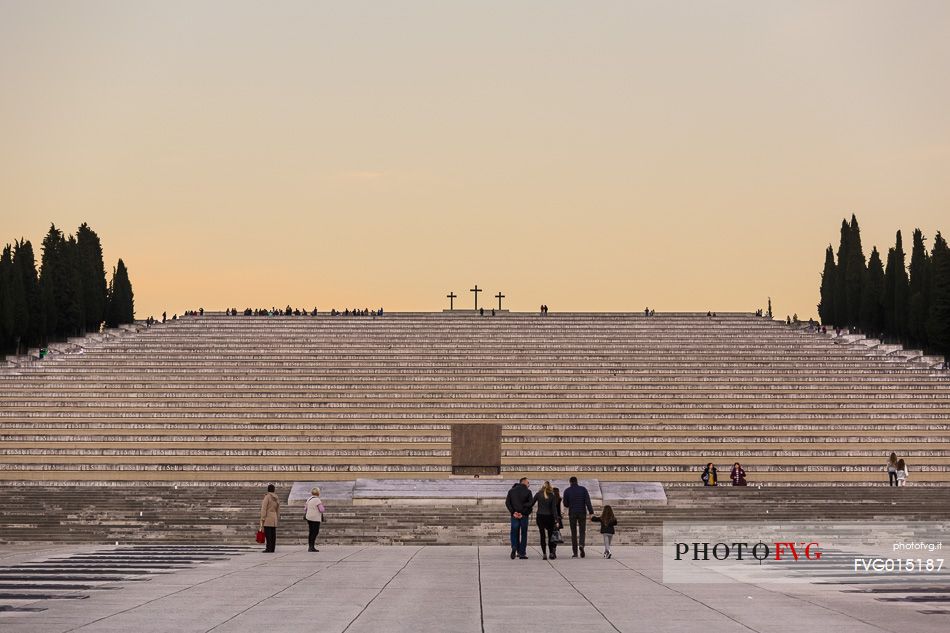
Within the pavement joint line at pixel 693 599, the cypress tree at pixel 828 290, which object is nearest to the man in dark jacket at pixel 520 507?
the pavement joint line at pixel 693 599

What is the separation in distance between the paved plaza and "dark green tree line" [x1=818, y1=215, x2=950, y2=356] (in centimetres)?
5216

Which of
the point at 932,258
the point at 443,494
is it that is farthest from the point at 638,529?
the point at 932,258

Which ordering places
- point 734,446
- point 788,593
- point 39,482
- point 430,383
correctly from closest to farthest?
point 788,593 < point 39,482 < point 734,446 < point 430,383

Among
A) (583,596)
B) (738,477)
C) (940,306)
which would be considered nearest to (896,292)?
(940,306)

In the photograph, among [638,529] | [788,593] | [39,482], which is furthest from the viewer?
[39,482]

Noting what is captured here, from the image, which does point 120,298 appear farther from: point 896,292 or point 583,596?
point 583,596

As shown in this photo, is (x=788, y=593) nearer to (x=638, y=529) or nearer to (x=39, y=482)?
(x=638, y=529)

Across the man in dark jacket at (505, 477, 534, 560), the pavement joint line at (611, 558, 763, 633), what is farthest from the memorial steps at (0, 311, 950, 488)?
the pavement joint line at (611, 558, 763, 633)

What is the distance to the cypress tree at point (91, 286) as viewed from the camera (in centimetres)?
8362

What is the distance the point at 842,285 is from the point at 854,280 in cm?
245

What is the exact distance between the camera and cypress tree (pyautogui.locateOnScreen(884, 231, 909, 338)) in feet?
253

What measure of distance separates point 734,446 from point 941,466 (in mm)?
8046

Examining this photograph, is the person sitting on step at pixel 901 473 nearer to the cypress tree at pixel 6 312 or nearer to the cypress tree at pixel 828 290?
the cypress tree at pixel 828 290

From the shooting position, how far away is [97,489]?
38.2m
